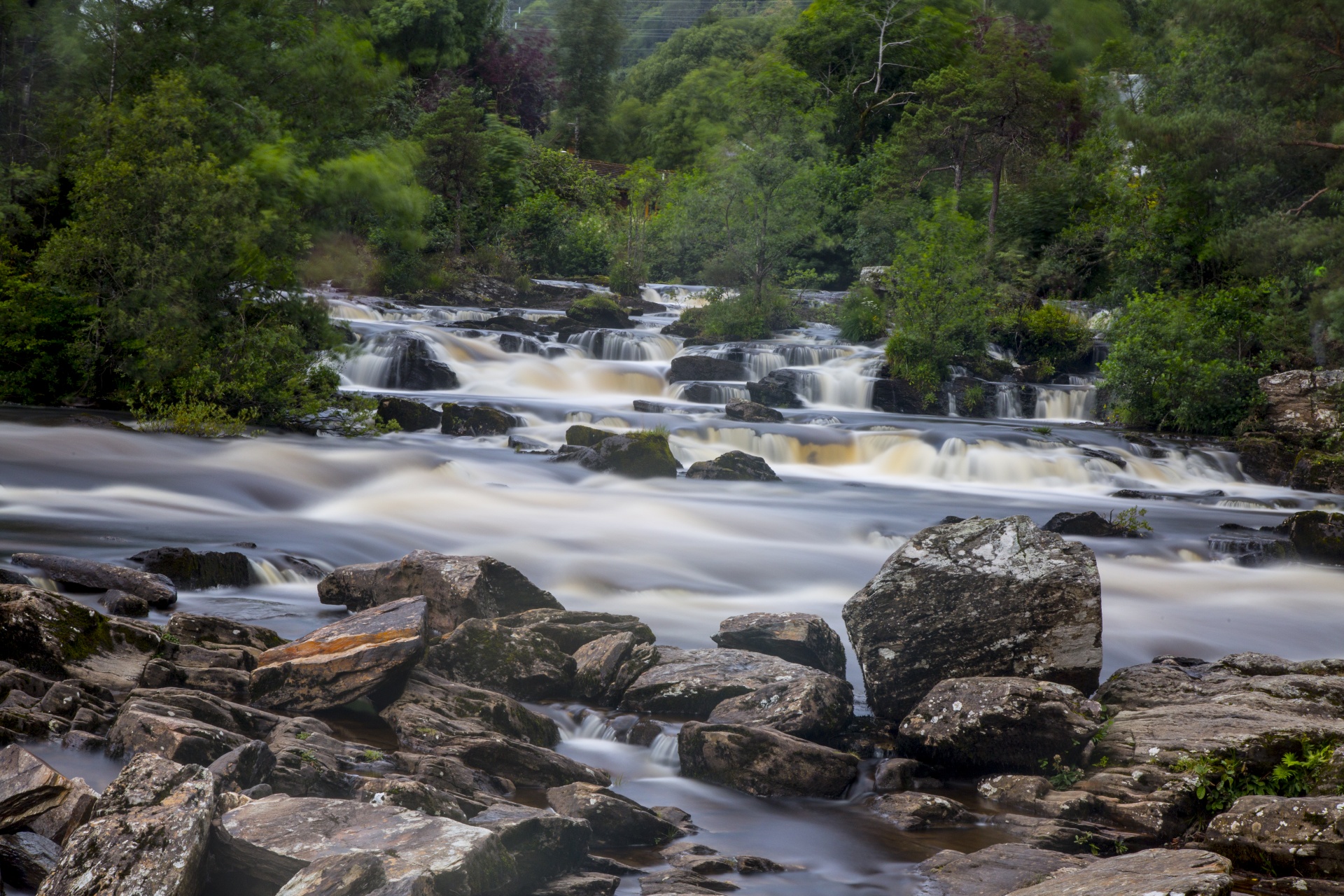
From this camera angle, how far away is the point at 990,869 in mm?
4781

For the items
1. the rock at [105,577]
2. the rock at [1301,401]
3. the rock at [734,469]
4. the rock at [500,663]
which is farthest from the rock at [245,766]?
the rock at [1301,401]

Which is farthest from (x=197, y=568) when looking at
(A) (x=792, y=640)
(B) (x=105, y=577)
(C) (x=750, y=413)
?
(C) (x=750, y=413)

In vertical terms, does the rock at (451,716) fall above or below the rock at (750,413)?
below

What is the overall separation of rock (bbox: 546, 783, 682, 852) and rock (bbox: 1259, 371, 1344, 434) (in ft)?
59.5

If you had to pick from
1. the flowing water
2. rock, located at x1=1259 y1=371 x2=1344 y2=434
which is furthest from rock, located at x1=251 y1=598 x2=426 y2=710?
rock, located at x1=1259 y1=371 x2=1344 y2=434

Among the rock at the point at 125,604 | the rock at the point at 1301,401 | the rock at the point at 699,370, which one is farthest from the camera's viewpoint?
the rock at the point at 699,370

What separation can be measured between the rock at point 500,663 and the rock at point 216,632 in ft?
3.81

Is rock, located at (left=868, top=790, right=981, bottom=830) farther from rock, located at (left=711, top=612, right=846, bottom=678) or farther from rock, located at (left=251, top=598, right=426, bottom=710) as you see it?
rock, located at (left=251, top=598, right=426, bottom=710)

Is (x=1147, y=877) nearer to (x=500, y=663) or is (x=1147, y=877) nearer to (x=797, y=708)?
(x=797, y=708)

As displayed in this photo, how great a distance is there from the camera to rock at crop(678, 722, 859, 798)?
5.95 m

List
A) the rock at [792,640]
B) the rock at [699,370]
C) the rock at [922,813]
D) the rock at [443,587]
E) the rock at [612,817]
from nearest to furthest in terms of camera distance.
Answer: the rock at [612,817], the rock at [922,813], the rock at [792,640], the rock at [443,587], the rock at [699,370]

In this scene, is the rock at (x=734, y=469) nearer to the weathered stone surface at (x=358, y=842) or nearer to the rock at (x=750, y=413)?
the rock at (x=750, y=413)

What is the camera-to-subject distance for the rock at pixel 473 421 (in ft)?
60.0

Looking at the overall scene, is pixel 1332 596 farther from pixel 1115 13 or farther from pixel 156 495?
pixel 1115 13
